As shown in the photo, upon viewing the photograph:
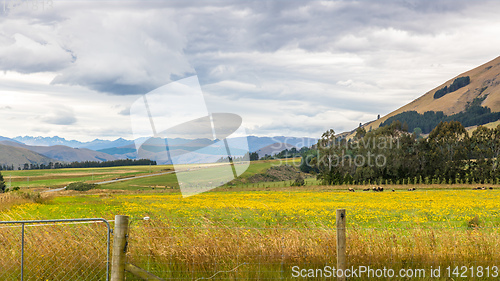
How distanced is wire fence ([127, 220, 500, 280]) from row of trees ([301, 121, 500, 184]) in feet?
264

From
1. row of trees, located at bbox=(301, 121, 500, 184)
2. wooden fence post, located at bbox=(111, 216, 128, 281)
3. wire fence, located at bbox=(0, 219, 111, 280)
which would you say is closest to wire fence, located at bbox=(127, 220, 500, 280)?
wire fence, located at bbox=(0, 219, 111, 280)

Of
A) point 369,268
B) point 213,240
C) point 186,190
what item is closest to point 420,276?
point 369,268

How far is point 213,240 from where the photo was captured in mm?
8344

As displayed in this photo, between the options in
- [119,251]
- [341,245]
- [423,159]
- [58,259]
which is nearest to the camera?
[119,251]

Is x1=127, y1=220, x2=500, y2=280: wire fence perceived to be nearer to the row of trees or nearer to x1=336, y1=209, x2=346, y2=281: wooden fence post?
x1=336, y1=209, x2=346, y2=281: wooden fence post

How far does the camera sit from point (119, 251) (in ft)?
21.1

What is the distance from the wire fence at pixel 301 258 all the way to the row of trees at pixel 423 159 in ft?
264

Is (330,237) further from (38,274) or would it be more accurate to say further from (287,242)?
(38,274)

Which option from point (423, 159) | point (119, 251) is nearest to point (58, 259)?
point (119, 251)

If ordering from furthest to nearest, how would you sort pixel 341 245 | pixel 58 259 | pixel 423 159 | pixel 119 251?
pixel 423 159 → pixel 58 259 → pixel 341 245 → pixel 119 251

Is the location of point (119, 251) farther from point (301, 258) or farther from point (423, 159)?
point (423, 159)

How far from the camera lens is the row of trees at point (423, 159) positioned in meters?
87.2

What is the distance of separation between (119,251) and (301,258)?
12.1 ft

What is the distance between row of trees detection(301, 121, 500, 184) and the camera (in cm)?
8725
